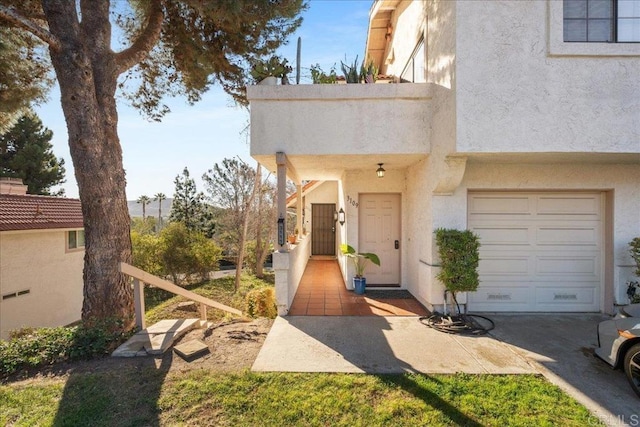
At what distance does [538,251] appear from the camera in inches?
249

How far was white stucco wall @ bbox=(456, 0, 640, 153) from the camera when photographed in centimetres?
495

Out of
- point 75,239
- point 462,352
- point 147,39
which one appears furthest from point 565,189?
point 75,239

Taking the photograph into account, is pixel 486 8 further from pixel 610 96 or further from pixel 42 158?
pixel 42 158

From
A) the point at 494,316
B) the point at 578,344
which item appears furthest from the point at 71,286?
the point at 578,344

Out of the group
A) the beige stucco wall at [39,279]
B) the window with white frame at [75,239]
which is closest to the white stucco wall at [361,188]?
the beige stucco wall at [39,279]

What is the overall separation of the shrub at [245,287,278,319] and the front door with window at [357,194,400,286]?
2843 mm

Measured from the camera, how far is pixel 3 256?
32.8 feet

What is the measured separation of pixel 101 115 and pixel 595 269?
11019mm

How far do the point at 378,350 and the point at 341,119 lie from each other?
4376 millimetres

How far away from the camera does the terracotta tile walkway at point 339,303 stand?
20.9 feet

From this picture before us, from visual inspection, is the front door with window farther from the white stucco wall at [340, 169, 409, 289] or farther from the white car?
the white car

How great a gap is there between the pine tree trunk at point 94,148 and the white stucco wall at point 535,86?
7054mm

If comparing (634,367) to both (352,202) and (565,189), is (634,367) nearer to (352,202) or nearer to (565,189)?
(565,189)

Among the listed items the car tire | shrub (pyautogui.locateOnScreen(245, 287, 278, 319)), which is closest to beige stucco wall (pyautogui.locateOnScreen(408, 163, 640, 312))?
the car tire
